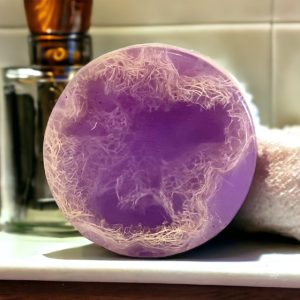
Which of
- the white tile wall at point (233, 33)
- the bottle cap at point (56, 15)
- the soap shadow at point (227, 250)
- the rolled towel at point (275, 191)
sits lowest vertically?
the soap shadow at point (227, 250)

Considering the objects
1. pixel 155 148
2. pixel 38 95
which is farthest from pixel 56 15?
pixel 155 148

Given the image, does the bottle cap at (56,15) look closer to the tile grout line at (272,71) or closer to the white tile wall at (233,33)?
the white tile wall at (233,33)

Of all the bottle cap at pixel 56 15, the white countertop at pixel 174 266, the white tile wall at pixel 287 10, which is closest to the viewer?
the white countertop at pixel 174 266

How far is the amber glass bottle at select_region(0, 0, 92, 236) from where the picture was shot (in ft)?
2.19

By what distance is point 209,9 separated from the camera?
78 cm

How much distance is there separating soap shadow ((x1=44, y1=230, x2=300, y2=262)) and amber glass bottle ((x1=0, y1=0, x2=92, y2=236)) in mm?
98

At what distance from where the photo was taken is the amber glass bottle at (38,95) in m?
0.67

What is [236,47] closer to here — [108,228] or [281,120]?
[281,120]

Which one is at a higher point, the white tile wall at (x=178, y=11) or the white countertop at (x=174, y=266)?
the white tile wall at (x=178, y=11)

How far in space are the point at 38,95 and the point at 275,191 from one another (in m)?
0.28

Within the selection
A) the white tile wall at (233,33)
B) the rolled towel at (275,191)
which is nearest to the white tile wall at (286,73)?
the white tile wall at (233,33)

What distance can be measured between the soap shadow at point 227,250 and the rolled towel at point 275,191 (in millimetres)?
17

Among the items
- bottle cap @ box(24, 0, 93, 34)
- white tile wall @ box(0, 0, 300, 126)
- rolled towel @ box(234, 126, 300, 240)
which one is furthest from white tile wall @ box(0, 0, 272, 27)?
rolled towel @ box(234, 126, 300, 240)

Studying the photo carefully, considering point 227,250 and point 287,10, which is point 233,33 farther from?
point 227,250
